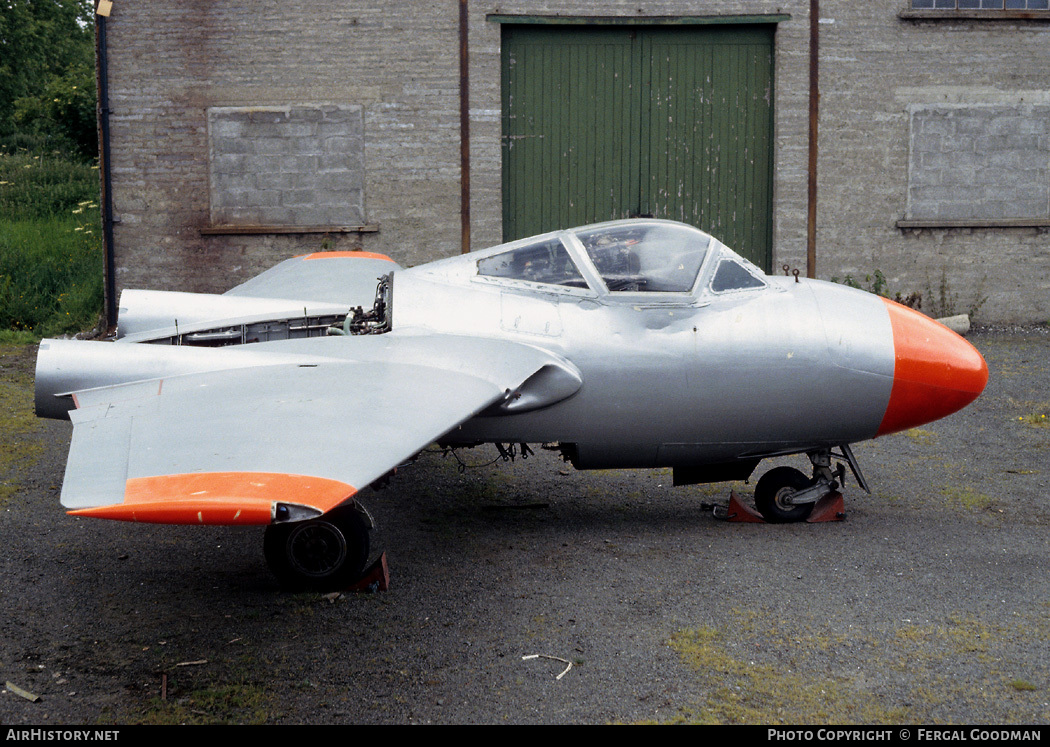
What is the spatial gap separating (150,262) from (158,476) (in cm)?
1074

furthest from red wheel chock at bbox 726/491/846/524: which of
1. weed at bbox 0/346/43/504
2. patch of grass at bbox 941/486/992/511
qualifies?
weed at bbox 0/346/43/504

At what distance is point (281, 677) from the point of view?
4246 millimetres

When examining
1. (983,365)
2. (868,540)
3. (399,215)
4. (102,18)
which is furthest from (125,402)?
(102,18)

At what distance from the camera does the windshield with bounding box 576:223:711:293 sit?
6.09m

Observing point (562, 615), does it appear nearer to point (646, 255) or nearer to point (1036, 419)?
point (646, 255)

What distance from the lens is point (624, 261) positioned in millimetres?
6137

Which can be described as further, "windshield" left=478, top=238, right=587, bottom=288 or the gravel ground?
"windshield" left=478, top=238, right=587, bottom=288

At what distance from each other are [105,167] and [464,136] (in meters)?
5.07

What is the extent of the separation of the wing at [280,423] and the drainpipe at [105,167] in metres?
8.64

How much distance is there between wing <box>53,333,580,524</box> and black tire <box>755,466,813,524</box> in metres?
1.62

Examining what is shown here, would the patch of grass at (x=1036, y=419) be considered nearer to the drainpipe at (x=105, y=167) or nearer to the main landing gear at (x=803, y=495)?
the main landing gear at (x=803, y=495)

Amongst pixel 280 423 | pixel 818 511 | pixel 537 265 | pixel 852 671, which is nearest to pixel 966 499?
pixel 818 511

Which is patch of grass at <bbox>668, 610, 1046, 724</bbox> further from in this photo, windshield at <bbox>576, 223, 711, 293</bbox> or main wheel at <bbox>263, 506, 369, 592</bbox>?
windshield at <bbox>576, 223, 711, 293</bbox>

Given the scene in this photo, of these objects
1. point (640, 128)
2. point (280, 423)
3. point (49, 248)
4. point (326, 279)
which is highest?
point (640, 128)
